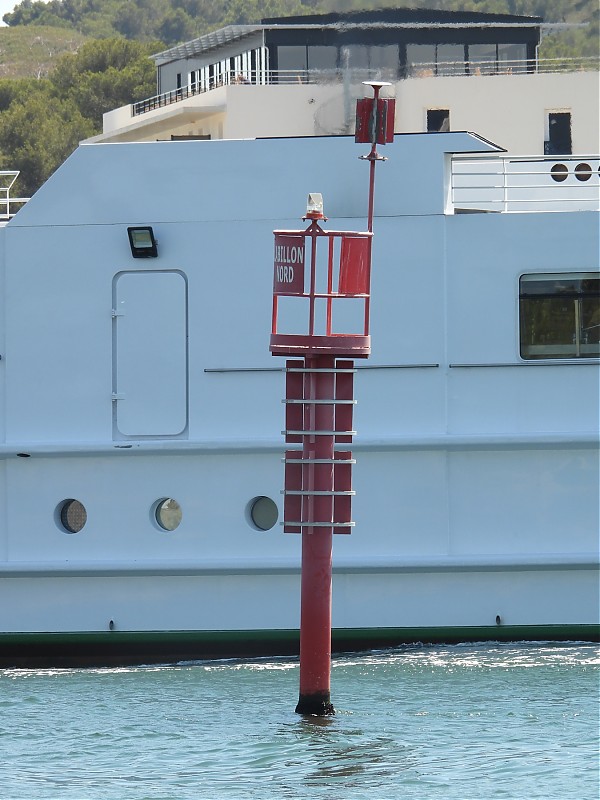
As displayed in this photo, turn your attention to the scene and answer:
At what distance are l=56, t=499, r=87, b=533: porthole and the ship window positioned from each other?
3.28m

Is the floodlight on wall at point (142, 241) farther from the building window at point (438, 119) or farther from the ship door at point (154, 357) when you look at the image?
the building window at point (438, 119)

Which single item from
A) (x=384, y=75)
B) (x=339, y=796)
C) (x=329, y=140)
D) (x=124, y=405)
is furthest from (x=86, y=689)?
(x=384, y=75)

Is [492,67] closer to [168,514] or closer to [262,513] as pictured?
[262,513]

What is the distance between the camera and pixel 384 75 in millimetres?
15930

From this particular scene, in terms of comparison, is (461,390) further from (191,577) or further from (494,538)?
(191,577)

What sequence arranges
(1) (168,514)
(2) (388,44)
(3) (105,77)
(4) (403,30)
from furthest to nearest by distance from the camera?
Answer: 1. (3) (105,77)
2. (4) (403,30)
3. (2) (388,44)
4. (1) (168,514)

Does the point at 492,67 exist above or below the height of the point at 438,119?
above

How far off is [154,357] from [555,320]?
281 centimetres

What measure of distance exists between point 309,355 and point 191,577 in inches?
102

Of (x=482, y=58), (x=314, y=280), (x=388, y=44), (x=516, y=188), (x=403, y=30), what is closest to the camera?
(x=314, y=280)

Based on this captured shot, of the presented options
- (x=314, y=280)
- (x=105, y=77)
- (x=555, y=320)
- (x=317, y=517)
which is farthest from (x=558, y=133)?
(x=105, y=77)

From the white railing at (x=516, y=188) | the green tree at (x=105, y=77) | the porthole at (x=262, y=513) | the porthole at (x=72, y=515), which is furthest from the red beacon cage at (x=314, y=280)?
the green tree at (x=105, y=77)

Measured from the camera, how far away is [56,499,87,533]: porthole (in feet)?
32.3

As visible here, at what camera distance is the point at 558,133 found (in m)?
16.2
